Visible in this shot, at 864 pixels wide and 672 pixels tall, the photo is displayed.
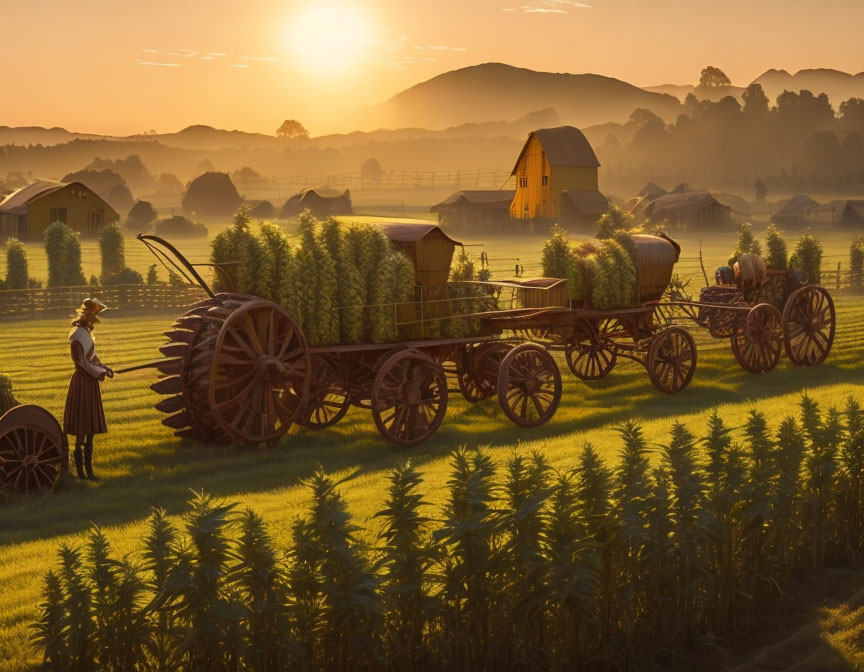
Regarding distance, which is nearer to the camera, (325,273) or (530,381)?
(325,273)

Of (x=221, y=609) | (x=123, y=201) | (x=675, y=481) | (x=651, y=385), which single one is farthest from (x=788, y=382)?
(x=123, y=201)

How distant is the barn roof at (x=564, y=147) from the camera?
69250 mm

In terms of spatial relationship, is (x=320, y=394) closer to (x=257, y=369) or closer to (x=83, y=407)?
(x=257, y=369)

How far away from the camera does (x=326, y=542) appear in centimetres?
695

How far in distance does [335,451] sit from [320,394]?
2.96ft

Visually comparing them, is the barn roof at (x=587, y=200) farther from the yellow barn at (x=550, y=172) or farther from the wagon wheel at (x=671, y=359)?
the wagon wheel at (x=671, y=359)

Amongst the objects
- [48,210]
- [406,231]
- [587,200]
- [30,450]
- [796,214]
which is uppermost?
[48,210]

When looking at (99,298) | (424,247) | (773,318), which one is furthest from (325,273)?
(99,298)

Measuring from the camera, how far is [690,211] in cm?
7269

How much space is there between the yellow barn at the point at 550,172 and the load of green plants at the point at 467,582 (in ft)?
Answer: 201

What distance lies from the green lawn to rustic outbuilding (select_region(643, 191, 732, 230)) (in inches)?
2026

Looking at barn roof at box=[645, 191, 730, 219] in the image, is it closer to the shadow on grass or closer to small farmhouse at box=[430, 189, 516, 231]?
small farmhouse at box=[430, 189, 516, 231]

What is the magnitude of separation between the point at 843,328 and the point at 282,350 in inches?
815

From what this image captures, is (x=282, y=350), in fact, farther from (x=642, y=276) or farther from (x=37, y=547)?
(x=642, y=276)
